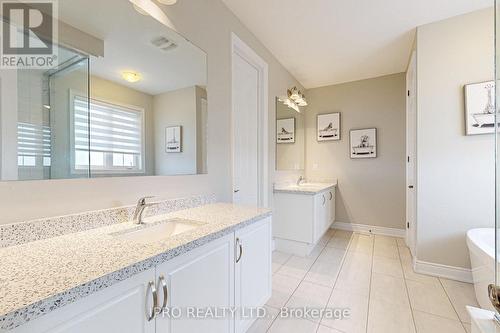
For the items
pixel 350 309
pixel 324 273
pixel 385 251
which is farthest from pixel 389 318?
pixel 385 251

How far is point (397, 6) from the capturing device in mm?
2070

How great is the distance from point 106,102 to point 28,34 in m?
0.38

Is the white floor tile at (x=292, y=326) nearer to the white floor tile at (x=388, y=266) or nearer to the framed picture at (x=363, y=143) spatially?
the white floor tile at (x=388, y=266)

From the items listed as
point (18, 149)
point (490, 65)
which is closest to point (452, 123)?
point (490, 65)

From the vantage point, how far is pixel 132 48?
134 cm

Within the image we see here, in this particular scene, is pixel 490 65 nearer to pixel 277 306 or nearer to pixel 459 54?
pixel 459 54

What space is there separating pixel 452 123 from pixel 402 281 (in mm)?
1671

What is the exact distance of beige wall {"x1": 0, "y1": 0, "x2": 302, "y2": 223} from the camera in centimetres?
94

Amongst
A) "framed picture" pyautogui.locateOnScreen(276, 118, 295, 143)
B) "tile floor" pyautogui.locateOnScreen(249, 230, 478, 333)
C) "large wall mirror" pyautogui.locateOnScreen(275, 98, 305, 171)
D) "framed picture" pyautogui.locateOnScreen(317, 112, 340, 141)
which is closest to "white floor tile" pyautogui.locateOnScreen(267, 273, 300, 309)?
"tile floor" pyautogui.locateOnScreen(249, 230, 478, 333)

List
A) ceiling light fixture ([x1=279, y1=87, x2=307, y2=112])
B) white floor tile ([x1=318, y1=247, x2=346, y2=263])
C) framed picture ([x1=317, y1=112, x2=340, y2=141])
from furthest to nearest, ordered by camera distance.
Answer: framed picture ([x1=317, y1=112, x2=340, y2=141]), ceiling light fixture ([x1=279, y1=87, x2=307, y2=112]), white floor tile ([x1=318, y1=247, x2=346, y2=263])

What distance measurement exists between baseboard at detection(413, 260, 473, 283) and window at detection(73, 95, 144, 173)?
2901 mm

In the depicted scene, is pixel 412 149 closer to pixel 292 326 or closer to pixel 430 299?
pixel 430 299

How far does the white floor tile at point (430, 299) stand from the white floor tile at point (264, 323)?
3.78ft

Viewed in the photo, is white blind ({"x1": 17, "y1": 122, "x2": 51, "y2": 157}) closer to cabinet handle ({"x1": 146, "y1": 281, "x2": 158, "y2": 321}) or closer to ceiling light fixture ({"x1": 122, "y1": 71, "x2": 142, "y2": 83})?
ceiling light fixture ({"x1": 122, "y1": 71, "x2": 142, "y2": 83})
